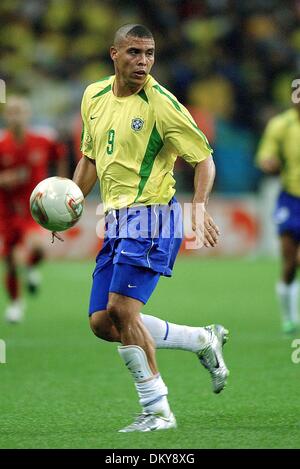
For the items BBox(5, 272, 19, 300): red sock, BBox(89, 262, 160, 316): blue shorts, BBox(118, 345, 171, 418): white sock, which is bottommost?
BBox(118, 345, 171, 418): white sock

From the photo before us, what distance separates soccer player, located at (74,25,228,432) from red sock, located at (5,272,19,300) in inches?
227

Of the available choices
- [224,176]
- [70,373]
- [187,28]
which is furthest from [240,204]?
[70,373]

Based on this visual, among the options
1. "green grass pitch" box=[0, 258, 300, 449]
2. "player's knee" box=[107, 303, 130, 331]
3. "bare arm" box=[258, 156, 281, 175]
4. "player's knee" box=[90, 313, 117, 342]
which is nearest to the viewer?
"green grass pitch" box=[0, 258, 300, 449]

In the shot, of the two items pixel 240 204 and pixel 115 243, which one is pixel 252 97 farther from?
pixel 115 243

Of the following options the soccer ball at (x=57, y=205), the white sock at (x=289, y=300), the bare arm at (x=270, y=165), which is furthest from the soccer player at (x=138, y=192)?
the white sock at (x=289, y=300)

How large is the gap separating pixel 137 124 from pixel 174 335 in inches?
51.1

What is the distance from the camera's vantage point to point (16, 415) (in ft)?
22.0

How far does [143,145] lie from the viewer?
6254mm

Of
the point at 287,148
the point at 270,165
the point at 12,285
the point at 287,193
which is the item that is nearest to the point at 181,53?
the point at 12,285

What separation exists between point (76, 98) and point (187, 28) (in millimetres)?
2873

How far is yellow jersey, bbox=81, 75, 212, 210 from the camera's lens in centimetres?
618

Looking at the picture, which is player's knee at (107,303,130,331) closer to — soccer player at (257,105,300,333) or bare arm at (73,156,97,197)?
bare arm at (73,156,97,197)

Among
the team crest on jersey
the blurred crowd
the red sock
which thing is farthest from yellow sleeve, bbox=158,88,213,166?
the blurred crowd

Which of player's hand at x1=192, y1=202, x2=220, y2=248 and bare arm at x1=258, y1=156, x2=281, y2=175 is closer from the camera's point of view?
player's hand at x1=192, y1=202, x2=220, y2=248
